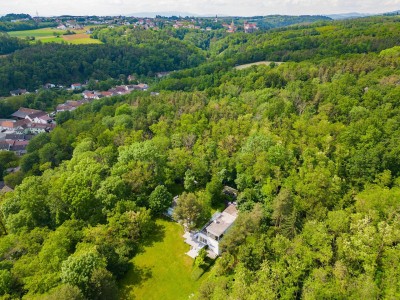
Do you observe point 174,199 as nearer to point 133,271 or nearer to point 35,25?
point 133,271

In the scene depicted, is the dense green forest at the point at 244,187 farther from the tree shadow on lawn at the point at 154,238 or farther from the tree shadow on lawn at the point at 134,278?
the tree shadow on lawn at the point at 134,278

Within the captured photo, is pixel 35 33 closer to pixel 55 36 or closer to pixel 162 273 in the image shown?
pixel 55 36

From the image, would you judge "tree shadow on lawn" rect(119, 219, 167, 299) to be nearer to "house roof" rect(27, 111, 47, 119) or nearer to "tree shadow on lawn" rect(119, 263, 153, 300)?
"tree shadow on lawn" rect(119, 263, 153, 300)

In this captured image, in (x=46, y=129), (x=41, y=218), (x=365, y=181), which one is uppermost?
(x=365, y=181)

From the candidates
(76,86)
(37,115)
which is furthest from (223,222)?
(76,86)

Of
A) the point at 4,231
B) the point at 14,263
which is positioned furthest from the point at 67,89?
the point at 14,263

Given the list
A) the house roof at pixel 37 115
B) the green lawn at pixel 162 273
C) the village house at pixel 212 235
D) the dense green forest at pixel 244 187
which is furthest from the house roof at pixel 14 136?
the village house at pixel 212 235
